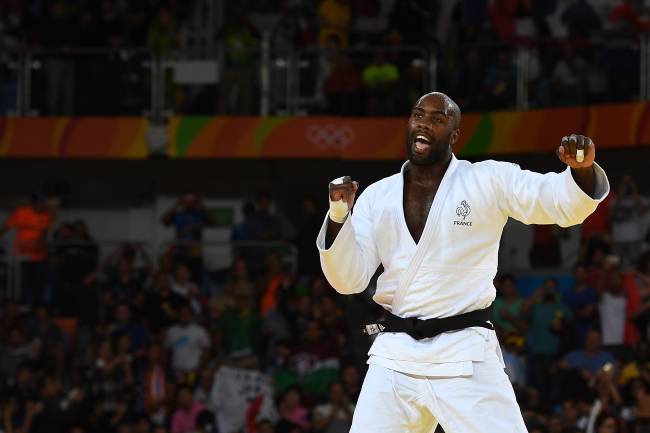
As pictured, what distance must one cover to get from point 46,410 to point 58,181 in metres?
7.04

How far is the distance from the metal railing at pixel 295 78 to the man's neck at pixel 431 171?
10.3 metres

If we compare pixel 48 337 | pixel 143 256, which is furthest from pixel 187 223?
pixel 48 337

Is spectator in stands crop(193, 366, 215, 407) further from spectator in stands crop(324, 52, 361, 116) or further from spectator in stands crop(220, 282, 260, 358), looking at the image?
spectator in stands crop(324, 52, 361, 116)

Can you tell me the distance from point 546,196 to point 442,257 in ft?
1.81

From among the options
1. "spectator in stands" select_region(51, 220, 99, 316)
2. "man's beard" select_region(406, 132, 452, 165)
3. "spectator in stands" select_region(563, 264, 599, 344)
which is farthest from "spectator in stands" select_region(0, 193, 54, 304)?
"man's beard" select_region(406, 132, 452, 165)

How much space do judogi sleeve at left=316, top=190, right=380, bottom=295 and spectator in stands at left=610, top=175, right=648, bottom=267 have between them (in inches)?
407

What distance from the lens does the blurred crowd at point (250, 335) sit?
1380 centimetres

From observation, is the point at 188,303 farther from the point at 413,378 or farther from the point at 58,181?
the point at 413,378

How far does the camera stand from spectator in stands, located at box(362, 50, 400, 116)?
17.1m

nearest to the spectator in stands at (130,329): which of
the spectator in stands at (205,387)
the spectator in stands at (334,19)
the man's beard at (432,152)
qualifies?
the spectator in stands at (205,387)

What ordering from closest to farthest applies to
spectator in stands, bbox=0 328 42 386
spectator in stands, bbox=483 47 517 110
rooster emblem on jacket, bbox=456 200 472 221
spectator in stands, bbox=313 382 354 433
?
rooster emblem on jacket, bbox=456 200 472 221 → spectator in stands, bbox=313 382 354 433 → spectator in stands, bbox=0 328 42 386 → spectator in stands, bbox=483 47 517 110

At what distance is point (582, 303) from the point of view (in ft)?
48.7

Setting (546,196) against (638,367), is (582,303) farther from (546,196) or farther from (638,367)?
(546,196)

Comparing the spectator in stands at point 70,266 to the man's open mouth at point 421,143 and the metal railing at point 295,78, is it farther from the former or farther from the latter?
the man's open mouth at point 421,143
